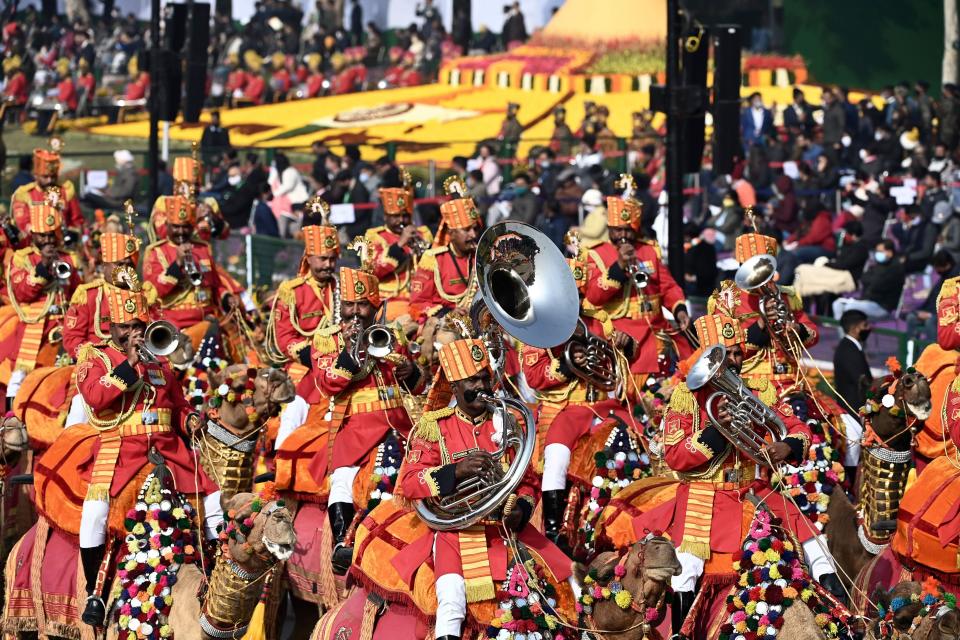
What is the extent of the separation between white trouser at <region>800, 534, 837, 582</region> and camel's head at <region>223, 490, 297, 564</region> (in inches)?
136

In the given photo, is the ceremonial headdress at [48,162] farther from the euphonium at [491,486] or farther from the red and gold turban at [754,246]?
the euphonium at [491,486]

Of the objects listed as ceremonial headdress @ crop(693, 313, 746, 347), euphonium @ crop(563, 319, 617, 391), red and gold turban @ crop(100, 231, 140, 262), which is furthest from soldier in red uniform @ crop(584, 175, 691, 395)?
red and gold turban @ crop(100, 231, 140, 262)

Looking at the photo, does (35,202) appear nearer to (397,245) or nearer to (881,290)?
(397,245)

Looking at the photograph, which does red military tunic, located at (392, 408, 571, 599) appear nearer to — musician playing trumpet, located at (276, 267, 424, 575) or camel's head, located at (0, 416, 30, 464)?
musician playing trumpet, located at (276, 267, 424, 575)

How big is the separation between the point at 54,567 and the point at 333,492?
221 cm

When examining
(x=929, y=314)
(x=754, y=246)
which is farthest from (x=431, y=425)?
(x=929, y=314)

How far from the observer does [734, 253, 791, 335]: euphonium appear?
17688 mm

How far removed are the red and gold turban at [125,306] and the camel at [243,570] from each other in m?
2.55

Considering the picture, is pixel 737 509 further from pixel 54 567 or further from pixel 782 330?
pixel 54 567

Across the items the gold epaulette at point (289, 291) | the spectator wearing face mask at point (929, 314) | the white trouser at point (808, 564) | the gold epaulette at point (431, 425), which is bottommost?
the spectator wearing face mask at point (929, 314)

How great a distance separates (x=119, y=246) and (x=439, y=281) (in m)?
3.12

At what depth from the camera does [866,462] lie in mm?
15633

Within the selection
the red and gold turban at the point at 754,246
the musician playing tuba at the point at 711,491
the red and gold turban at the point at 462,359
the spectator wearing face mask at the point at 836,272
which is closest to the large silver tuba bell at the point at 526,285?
the red and gold turban at the point at 462,359

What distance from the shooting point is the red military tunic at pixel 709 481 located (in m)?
13.9
